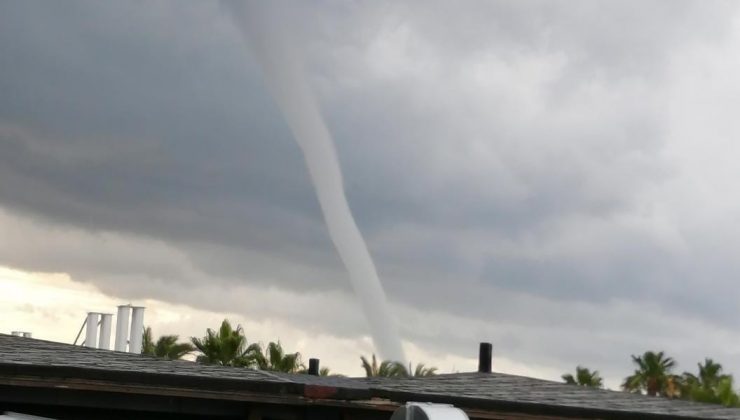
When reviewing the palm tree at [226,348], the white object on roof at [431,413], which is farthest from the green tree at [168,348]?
the white object on roof at [431,413]

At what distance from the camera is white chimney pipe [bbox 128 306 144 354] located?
22688 mm

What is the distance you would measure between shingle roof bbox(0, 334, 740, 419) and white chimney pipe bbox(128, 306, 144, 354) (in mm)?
6833

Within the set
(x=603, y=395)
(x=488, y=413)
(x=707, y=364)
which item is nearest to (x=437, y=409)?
(x=488, y=413)

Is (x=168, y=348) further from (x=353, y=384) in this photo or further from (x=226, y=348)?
(x=353, y=384)

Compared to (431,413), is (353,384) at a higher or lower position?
higher

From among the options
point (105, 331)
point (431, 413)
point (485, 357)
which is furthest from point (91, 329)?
point (431, 413)

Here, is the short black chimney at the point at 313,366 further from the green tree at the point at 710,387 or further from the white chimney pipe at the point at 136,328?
the green tree at the point at 710,387

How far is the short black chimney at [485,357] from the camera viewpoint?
71.4 feet

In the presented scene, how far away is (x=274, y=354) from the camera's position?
157 ft

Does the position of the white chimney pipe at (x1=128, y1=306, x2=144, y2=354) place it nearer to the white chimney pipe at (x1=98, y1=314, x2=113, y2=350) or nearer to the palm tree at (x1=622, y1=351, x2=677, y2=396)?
the white chimney pipe at (x1=98, y1=314, x2=113, y2=350)

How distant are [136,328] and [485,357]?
7220 millimetres

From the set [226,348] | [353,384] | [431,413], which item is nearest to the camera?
[431,413]

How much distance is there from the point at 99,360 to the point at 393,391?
139 inches

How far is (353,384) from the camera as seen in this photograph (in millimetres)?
14109
